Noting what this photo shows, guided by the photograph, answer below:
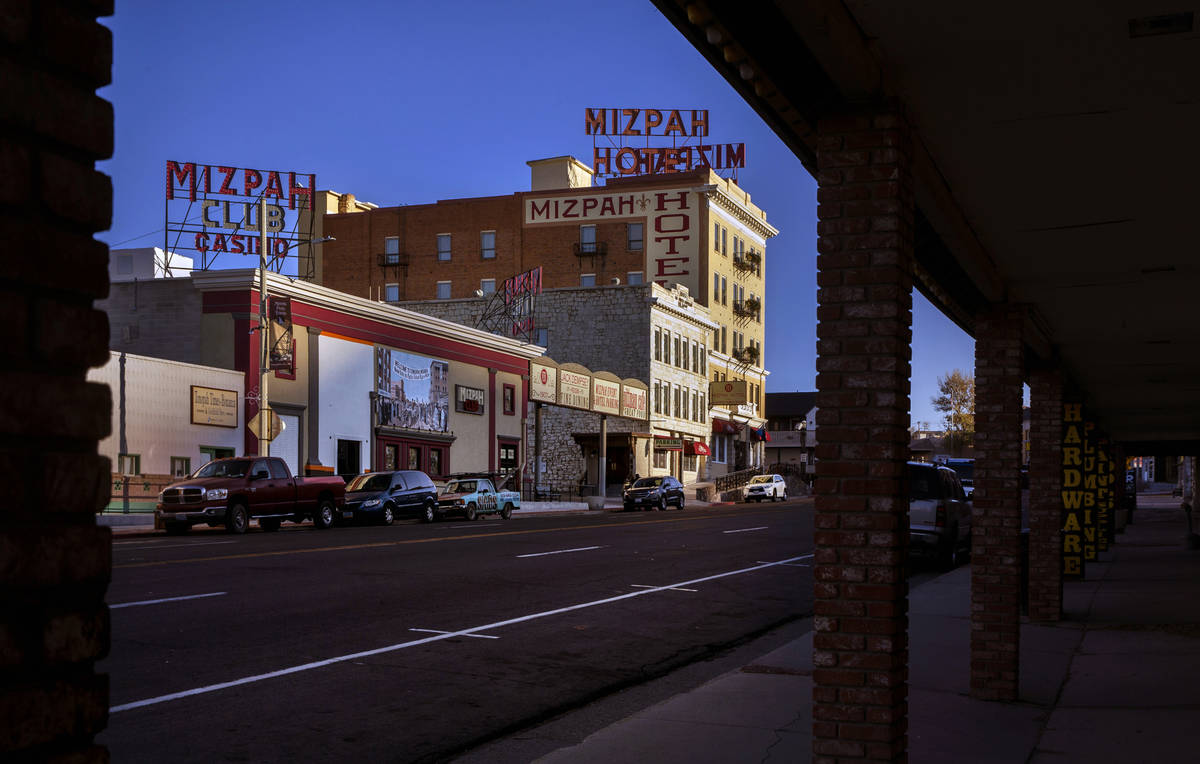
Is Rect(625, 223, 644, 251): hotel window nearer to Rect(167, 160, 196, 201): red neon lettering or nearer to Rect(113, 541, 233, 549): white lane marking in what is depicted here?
Rect(167, 160, 196, 201): red neon lettering

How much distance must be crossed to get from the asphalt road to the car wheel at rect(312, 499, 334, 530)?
8.04 m

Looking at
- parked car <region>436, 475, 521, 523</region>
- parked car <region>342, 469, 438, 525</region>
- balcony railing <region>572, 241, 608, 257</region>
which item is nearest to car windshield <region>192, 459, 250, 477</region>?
parked car <region>342, 469, 438, 525</region>

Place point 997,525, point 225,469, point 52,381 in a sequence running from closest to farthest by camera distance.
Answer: point 52,381
point 997,525
point 225,469

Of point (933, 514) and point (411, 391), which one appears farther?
point (411, 391)

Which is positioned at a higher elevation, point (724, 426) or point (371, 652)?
point (724, 426)

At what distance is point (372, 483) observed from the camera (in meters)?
34.1

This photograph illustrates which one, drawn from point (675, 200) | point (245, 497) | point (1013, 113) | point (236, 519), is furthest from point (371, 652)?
point (675, 200)

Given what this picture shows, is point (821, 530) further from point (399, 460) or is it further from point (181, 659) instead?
point (399, 460)

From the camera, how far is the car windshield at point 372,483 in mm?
33781

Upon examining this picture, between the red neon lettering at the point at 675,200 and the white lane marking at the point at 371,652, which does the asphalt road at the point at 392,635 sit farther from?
the red neon lettering at the point at 675,200

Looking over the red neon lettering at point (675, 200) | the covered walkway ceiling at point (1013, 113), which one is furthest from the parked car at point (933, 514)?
the red neon lettering at point (675, 200)

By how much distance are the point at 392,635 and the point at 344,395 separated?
31510mm

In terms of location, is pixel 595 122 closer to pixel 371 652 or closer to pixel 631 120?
pixel 631 120

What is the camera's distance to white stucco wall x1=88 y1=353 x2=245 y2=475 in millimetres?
33219
